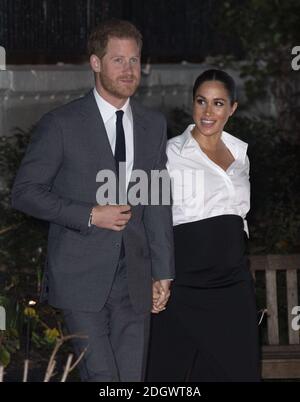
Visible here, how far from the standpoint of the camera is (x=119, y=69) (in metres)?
5.95

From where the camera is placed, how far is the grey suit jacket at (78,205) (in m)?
5.78

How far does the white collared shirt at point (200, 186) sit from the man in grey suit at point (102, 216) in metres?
0.25

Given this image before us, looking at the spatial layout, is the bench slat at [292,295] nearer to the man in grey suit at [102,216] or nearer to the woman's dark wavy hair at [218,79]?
the woman's dark wavy hair at [218,79]

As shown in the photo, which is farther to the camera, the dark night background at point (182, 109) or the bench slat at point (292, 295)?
the dark night background at point (182, 109)

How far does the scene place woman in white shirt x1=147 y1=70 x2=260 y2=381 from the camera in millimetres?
6352

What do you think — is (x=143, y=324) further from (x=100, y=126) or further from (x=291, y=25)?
(x=291, y=25)

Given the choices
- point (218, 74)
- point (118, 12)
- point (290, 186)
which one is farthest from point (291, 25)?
point (218, 74)

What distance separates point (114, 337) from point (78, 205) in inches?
23.4

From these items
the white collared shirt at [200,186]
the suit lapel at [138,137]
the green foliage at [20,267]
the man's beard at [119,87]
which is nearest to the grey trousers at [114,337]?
the suit lapel at [138,137]

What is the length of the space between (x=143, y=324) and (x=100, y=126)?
839mm

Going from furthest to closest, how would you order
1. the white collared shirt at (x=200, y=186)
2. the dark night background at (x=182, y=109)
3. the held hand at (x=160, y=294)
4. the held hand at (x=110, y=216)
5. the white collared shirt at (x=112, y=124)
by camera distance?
1. the dark night background at (x=182, y=109)
2. the white collared shirt at (x=200, y=186)
3. the held hand at (x=160, y=294)
4. the white collared shirt at (x=112, y=124)
5. the held hand at (x=110, y=216)

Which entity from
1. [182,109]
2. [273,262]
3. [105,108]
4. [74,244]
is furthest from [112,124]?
[182,109]

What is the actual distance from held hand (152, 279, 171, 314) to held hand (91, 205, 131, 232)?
43cm

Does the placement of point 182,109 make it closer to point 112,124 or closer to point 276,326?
point 276,326
